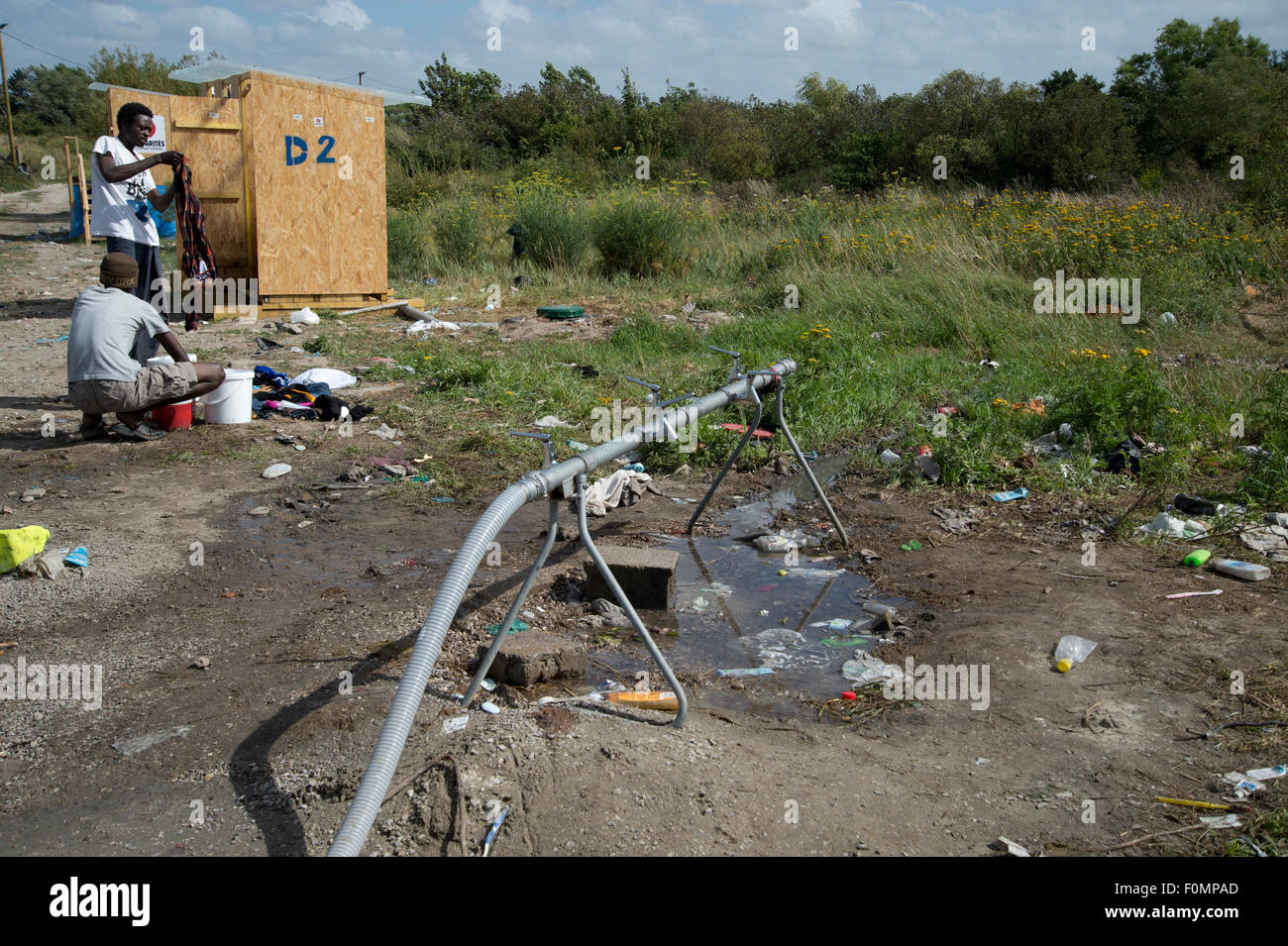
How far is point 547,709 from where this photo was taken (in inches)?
112

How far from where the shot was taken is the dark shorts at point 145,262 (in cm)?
659

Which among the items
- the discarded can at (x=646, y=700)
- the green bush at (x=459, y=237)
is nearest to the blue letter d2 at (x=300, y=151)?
the green bush at (x=459, y=237)

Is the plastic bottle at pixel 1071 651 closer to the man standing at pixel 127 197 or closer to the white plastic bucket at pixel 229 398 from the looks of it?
the white plastic bucket at pixel 229 398

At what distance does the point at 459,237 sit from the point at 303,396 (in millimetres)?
6599

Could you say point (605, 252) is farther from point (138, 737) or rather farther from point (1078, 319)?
point (138, 737)

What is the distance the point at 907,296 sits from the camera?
946 cm

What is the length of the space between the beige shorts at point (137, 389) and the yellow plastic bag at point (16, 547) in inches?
75.7

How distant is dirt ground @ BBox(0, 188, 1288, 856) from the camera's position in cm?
240

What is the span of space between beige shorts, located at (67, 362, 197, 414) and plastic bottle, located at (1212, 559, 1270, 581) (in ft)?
19.0

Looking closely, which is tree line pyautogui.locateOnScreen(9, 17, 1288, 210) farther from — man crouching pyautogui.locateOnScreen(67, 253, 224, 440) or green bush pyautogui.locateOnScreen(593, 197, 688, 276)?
man crouching pyautogui.locateOnScreen(67, 253, 224, 440)

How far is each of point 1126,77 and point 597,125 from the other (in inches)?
578

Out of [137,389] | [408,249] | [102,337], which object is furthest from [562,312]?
[102,337]

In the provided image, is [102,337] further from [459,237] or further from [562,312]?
[459,237]

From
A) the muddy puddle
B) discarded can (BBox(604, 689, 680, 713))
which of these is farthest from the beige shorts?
→ discarded can (BBox(604, 689, 680, 713))
